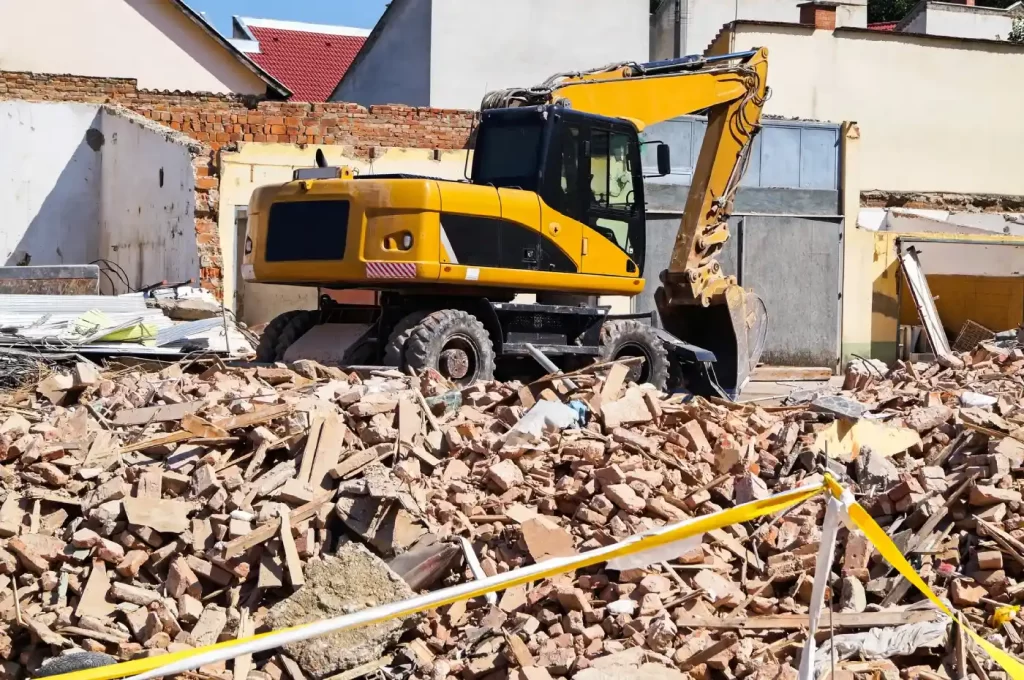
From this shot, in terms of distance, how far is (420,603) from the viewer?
13.3 feet

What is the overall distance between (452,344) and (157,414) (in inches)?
120

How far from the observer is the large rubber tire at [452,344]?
34.3 feet

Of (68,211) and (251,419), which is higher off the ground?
(68,211)

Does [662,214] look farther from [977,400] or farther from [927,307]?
[977,400]

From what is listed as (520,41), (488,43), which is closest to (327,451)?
(488,43)

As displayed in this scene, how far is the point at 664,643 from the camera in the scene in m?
5.84

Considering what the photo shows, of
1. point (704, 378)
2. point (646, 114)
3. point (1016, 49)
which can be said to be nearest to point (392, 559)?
point (704, 378)

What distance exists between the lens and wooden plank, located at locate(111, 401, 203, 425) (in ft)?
27.5

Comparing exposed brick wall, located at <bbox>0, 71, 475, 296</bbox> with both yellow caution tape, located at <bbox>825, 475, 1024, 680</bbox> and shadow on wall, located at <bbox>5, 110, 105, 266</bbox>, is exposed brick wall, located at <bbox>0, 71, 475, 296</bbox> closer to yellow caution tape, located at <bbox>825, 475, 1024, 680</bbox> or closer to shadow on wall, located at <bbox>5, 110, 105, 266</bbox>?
shadow on wall, located at <bbox>5, 110, 105, 266</bbox>

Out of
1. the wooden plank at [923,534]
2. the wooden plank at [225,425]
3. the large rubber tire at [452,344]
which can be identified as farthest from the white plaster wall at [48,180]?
the wooden plank at [923,534]

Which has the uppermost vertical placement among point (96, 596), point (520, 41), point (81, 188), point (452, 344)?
point (520, 41)

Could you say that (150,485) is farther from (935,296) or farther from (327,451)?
(935,296)

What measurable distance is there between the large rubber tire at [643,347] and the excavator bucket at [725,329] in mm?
1147

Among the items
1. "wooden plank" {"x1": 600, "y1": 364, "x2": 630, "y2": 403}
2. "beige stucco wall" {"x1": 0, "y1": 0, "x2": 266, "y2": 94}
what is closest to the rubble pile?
"wooden plank" {"x1": 600, "y1": 364, "x2": 630, "y2": 403}
